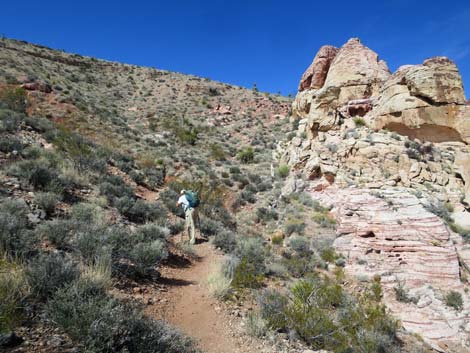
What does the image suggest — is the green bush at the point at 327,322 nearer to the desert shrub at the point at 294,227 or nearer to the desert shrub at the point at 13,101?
the desert shrub at the point at 294,227

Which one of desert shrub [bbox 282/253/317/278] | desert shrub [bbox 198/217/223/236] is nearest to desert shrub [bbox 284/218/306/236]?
desert shrub [bbox 282/253/317/278]

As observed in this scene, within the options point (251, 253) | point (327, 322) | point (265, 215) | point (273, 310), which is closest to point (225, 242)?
point (251, 253)

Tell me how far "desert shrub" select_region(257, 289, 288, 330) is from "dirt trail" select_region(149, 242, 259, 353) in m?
0.48

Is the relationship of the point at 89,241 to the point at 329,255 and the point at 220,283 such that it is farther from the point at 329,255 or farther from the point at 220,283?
the point at 329,255

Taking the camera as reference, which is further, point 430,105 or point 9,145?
point 430,105

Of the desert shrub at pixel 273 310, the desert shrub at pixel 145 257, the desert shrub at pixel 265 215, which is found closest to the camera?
the desert shrub at pixel 273 310

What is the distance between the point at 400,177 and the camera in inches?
469

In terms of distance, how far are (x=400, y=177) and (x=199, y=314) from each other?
10786 mm

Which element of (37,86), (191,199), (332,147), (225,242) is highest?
(37,86)

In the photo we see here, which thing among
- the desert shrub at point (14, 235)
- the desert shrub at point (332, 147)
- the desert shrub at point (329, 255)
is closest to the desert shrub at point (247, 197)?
the desert shrub at point (332, 147)

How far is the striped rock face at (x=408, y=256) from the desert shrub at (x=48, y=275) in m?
7.73

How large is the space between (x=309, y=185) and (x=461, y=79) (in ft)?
28.1

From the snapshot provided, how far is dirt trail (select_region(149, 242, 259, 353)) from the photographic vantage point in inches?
160

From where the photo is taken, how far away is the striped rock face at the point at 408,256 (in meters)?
7.01
